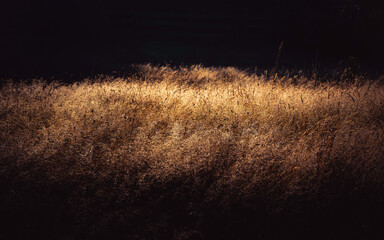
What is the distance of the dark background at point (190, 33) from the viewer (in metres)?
9.79

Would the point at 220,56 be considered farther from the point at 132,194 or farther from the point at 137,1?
the point at 132,194

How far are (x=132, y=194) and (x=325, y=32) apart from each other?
1234 cm

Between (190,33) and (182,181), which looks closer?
(182,181)

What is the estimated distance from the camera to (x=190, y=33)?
1315 centimetres

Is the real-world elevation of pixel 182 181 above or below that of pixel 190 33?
below

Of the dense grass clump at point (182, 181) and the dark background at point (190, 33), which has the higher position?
→ the dark background at point (190, 33)

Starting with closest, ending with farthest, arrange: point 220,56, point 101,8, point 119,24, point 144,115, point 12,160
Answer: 1. point 12,160
2. point 144,115
3. point 220,56
4. point 101,8
5. point 119,24

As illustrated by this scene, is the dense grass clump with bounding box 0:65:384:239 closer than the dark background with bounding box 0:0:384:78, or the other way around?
the dense grass clump with bounding box 0:65:384:239

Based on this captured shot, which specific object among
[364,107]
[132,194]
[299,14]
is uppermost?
[299,14]

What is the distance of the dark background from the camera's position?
32.1ft

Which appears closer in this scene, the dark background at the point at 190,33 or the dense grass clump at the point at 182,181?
the dense grass clump at the point at 182,181

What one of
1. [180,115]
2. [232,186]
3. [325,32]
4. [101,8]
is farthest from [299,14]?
[232,186]

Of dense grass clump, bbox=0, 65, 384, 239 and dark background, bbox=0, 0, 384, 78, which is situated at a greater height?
dark background, bbox=0, 0, 384, 78

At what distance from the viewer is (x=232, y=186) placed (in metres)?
2.05
